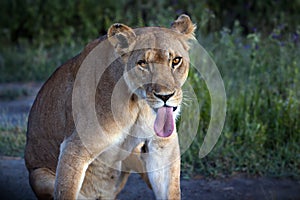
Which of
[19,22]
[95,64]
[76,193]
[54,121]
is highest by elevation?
[19,22]

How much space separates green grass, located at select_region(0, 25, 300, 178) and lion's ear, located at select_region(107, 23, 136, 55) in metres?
1.66

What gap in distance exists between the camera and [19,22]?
383 inches

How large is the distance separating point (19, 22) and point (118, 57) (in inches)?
245

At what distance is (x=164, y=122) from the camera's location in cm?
368

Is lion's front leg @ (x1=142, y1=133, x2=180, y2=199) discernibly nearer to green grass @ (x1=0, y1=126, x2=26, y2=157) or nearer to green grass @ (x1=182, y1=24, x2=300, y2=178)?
green grass @ (x1=182, y1=24, x2=300, y2=178)

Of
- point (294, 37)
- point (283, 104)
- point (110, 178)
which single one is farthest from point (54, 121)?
point (294, 37)

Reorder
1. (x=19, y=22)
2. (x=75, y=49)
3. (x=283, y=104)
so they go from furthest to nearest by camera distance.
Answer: (x=19, y=22)
(x=75, y=49)
(x=283, y=104)

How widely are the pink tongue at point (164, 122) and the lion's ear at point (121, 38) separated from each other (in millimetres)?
418

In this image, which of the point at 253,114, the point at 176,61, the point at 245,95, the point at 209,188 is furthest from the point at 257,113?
the point at 176,61

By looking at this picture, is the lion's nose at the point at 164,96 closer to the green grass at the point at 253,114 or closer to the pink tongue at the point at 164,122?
the pink tongue at the point at 164,122

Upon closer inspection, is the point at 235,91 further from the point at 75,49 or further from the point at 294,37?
the point at 75,49

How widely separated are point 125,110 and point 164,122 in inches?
10.1

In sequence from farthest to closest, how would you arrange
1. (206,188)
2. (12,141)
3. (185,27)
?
(12,141), (206,188), (185,27)

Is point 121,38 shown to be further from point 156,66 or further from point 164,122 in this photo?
point 164,122
